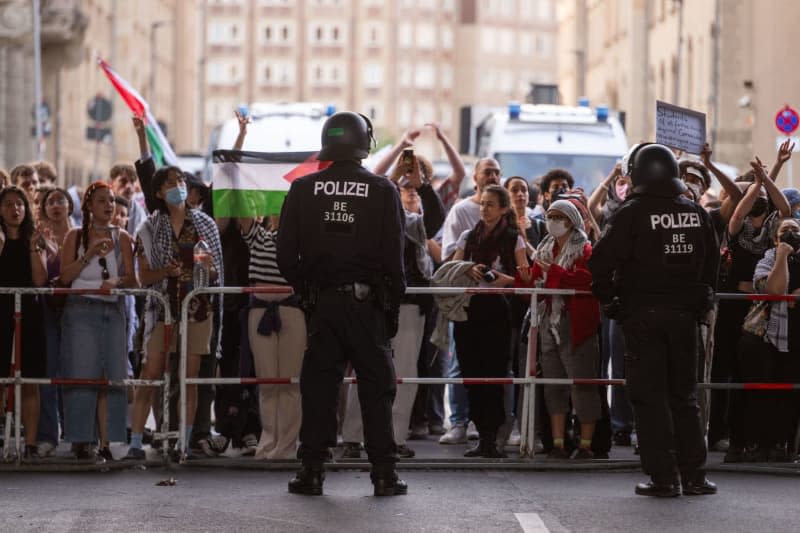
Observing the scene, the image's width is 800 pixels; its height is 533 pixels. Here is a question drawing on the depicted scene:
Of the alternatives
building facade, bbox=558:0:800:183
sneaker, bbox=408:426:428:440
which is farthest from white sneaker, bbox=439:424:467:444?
building facade, bbox=558:0:800:183

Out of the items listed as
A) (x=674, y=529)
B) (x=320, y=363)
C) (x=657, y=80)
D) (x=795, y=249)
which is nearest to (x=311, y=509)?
(x=320, y=363)

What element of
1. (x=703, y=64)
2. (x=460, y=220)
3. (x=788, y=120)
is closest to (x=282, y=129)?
(x=788, y=120)

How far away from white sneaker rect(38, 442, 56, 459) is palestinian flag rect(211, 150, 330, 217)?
2003mm

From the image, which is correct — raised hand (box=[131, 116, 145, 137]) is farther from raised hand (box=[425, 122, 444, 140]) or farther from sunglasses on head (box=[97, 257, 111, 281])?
raised hand (box=[425, 122, 444, 140])

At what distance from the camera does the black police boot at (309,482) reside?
11242 mm

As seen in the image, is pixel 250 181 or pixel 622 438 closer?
pixel 250 181

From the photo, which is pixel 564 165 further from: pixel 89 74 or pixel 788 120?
pixel 89 74

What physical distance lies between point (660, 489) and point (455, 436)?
3.80 m

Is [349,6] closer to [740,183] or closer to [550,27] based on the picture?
[550,27]

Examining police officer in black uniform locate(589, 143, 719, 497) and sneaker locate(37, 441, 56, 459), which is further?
sneaker locate(37, 441, 56, 459)

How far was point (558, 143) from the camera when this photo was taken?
83.2 ft

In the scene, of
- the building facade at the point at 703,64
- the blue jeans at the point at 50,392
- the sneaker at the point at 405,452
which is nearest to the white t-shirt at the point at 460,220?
the sneaker at the point at 405,452

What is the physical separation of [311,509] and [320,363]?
1.02 meters

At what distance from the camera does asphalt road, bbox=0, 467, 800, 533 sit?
10031mm
